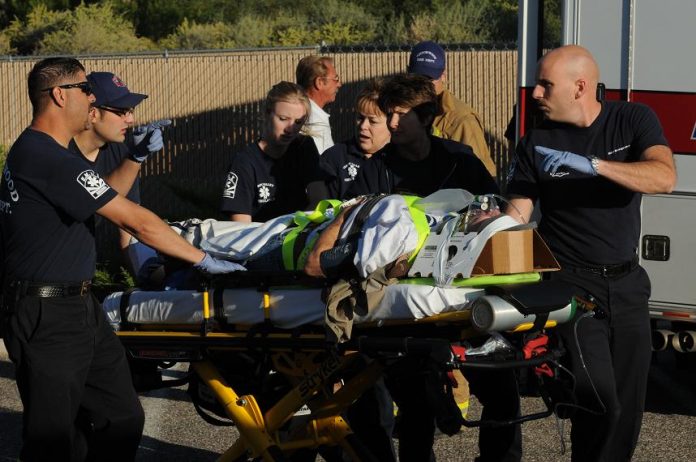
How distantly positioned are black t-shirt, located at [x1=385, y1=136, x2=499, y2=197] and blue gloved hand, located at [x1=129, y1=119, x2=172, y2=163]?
1110 millimetres

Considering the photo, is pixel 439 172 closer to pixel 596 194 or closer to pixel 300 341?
pixel 596 194

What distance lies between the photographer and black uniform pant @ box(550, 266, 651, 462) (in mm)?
5176

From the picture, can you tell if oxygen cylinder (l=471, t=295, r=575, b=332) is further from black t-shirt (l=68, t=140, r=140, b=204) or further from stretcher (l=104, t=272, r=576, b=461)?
black t-shirt (l=68, t=140, r=140, b=204)

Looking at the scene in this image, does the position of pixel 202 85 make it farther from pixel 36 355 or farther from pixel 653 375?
pixel 36 355

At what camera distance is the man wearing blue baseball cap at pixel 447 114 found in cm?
778

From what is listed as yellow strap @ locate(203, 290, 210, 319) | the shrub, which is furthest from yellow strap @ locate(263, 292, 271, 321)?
the shrub

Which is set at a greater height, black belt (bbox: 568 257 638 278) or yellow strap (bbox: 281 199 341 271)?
yellow strap (bbox: 281 199 341 271)

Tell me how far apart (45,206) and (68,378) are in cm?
67

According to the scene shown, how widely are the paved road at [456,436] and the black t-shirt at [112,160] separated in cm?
144

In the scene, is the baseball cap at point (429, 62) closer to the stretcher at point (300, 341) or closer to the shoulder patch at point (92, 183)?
the stretcher at point (300, 341)

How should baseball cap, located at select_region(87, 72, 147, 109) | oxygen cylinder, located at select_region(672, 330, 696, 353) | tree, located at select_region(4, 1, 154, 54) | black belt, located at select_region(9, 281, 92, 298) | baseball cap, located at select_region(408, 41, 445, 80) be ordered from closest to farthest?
black belt, located at select_region(9, 281, 92, 298)
baseball cap, located at select_region(87, 72, 147, 109)
oxygen cylinder, located at select_region(672, 330, 696, 353)
baseball cap, located at select_region(408, 41, 445, 80)
tree, located at select_region(4, 1, 154, 54)

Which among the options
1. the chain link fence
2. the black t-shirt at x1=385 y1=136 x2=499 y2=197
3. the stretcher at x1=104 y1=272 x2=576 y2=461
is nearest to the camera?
the stretcher at x1=104 y1=272 x2=576 y2=461

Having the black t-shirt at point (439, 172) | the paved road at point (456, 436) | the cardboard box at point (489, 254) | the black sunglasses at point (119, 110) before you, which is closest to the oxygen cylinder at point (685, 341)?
the paved road at point (456, 436)

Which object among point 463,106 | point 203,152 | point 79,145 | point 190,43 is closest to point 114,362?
point 79,145
